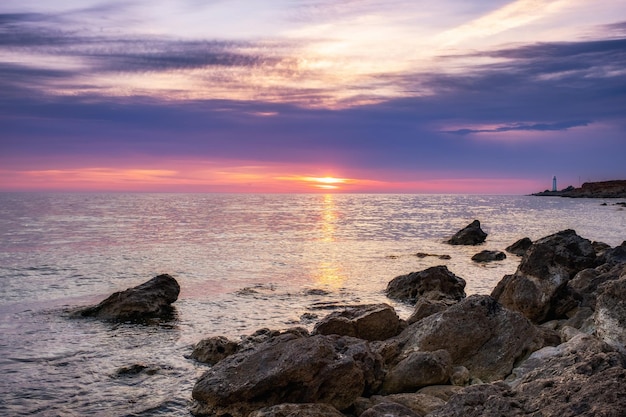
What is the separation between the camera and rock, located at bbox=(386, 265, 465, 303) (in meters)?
25.4

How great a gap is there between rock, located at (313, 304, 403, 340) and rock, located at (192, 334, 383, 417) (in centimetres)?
403

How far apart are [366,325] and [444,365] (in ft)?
15.0

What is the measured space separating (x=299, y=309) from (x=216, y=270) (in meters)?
13.7

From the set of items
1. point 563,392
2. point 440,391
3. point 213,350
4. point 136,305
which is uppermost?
point 563,392

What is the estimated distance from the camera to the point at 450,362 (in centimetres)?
1246

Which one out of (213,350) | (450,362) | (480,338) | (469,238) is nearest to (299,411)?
(450,362)

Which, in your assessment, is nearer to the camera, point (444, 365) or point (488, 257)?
point (444, 365)

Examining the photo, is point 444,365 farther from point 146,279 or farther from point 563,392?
point 146,279

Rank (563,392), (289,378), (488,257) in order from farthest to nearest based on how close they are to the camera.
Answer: (488,257) < (289,378) < (563,392)

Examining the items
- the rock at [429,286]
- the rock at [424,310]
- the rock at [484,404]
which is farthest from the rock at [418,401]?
the rock at [429,286]

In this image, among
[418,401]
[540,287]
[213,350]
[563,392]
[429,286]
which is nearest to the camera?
[563,392]

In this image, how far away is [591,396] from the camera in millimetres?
6074

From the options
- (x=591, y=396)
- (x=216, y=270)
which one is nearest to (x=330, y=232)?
(x=216, y=270)

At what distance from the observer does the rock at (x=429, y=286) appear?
25.4 m
